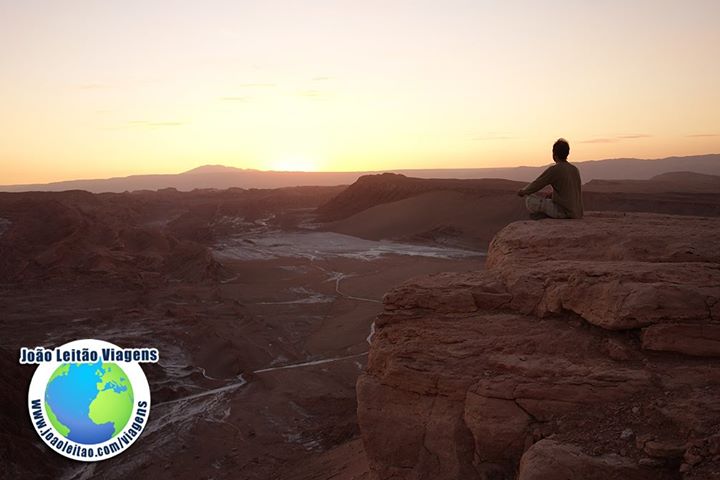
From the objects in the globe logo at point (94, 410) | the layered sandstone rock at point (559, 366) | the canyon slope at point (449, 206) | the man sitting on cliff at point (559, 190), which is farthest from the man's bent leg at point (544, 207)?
the canyon slope at point (449, 206)

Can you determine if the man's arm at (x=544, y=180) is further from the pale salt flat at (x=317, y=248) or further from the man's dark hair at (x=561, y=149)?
the pale salt flat at (x=317, y=248)

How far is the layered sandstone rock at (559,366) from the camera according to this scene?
2678 millimetres

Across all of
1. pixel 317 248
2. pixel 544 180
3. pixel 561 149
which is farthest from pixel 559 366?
pixel 317 248

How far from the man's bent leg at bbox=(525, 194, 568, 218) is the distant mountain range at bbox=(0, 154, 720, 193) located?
3646 inches

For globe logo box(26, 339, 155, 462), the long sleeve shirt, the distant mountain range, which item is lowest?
globe logo box(26, 339, 155, 462)

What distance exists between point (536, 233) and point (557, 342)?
1.50 meters

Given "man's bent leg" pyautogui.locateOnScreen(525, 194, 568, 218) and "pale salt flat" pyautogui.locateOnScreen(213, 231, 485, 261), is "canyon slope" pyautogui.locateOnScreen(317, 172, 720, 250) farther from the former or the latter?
"man's bent leg" pyautogui.locateOnScreen(525, 194, 568, 218)

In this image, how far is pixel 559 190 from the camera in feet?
17.0

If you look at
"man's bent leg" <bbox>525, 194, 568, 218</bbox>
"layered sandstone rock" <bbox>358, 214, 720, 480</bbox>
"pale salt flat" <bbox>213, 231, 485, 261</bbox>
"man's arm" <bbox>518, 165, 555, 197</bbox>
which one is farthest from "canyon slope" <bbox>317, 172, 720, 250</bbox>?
"layered sandstone rock" <bbox>358, 214, 720, 480</bbox>

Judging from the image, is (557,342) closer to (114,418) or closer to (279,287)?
(114,418)

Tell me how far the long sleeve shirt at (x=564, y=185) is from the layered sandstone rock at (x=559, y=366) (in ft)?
2.87

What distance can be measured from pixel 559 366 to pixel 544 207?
254cm

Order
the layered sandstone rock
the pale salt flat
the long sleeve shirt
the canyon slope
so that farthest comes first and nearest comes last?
the canyon slope < the pale salt flat < the long sleeve shirt < the layered sandstone rock

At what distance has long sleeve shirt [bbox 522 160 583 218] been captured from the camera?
5062mm
